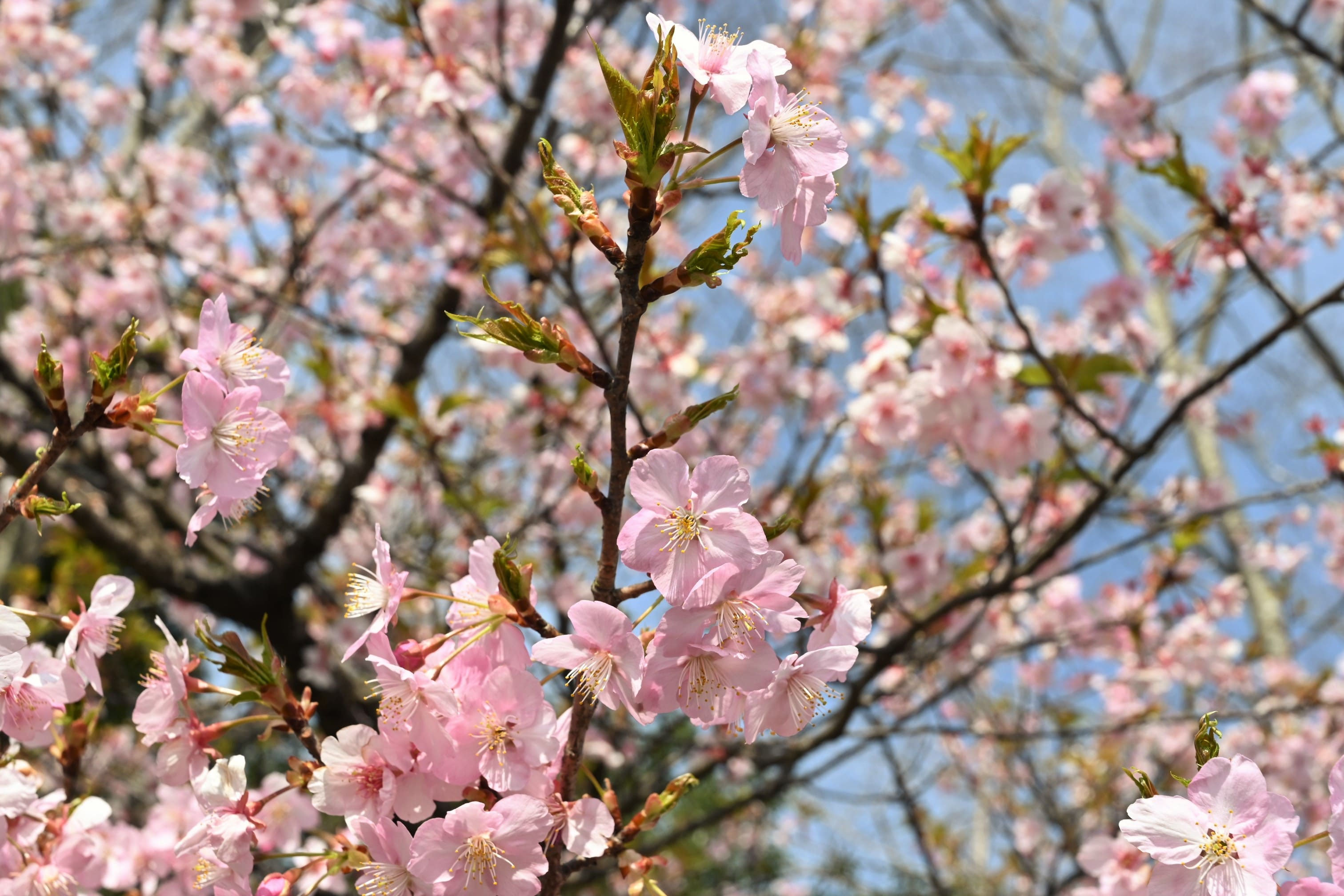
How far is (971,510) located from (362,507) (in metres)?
3.39

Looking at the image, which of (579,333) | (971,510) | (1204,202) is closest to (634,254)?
(1204,202)

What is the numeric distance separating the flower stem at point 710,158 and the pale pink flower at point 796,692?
0.56 m

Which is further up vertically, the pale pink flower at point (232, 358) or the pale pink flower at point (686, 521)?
the pale pink flower at point (232, 358)

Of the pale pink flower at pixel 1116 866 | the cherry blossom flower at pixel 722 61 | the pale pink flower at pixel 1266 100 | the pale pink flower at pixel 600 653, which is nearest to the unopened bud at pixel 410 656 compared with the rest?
the pale pink flower at pixel 600 653

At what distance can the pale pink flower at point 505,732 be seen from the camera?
1.08 meters

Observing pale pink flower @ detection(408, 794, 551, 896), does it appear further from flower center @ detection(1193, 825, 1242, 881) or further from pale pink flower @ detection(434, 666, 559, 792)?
flower center @ detection(1193, 825, 1242, 881)

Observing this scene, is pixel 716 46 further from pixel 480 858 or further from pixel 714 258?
pixel 480 858

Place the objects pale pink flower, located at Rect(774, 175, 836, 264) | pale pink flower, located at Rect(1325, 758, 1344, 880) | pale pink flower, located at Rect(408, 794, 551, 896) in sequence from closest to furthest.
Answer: pale pink flower, located at Rect(1325, 758, 1344, 880)
pale pink flower, located at Rect(408, 794, 551, 896)
pale pink flower, located at Rect(774, 175, 836, 264)

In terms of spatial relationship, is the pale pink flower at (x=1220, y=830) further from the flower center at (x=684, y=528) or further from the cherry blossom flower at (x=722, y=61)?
the cherry blossom flower at (x=722, y=61)

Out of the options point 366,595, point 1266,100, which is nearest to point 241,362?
point 366,595

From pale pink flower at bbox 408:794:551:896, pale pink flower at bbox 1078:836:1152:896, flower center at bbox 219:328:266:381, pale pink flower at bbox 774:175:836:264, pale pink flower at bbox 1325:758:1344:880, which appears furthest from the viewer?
pale pink flower at bbox 1078:836:1152:896

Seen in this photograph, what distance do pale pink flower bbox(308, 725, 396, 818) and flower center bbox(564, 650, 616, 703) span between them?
0.25 m

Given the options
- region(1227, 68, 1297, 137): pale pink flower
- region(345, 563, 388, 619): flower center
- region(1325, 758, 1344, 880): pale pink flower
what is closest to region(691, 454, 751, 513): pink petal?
region(345, 563, 388, 619): flower center

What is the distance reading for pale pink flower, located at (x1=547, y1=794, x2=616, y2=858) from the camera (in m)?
1.09
